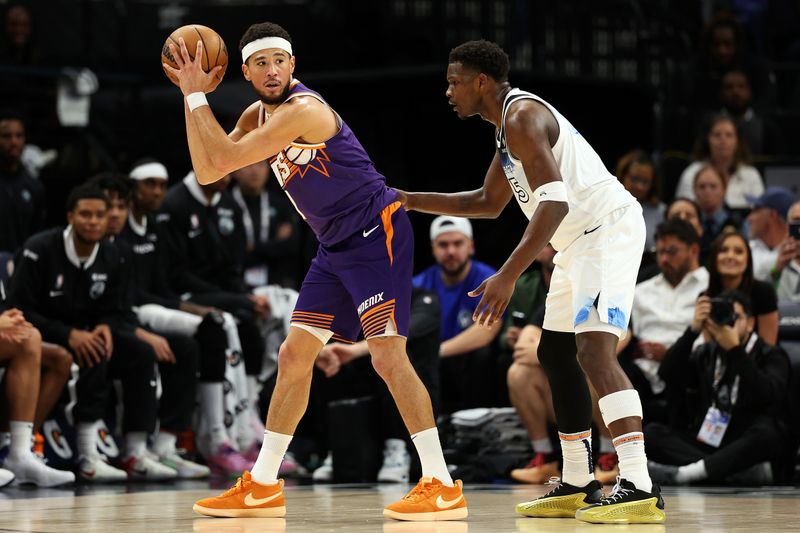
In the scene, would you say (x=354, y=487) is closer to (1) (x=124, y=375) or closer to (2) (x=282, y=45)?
(1) (x=124, y=375)

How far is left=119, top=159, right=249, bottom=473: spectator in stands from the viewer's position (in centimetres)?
851

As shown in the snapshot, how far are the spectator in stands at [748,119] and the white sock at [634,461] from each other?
6.14m

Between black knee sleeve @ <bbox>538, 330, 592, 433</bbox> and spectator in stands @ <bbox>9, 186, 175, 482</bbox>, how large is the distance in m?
3.47

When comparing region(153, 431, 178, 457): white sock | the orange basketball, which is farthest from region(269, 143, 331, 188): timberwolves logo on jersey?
region(153, 431, 178, 457): white sock

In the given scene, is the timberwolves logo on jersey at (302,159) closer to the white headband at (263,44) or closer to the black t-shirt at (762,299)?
the white headband at (263,44)

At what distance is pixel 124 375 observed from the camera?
8.12 meters

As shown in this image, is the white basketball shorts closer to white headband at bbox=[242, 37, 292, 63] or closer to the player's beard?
the player's beard

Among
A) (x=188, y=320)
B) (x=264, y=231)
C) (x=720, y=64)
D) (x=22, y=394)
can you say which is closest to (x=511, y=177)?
(x=22, y=394)

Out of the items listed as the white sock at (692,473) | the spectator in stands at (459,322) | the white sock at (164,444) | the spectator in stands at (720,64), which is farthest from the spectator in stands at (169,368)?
the spectator in stands at (720,64)

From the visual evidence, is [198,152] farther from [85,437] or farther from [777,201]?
[777,201]

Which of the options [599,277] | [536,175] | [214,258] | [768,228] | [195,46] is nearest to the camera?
[536,175]

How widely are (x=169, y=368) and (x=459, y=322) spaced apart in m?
1.96

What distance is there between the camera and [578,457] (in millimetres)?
5340

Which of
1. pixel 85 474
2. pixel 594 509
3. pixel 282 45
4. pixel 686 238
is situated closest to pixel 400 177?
pixel 686 238
